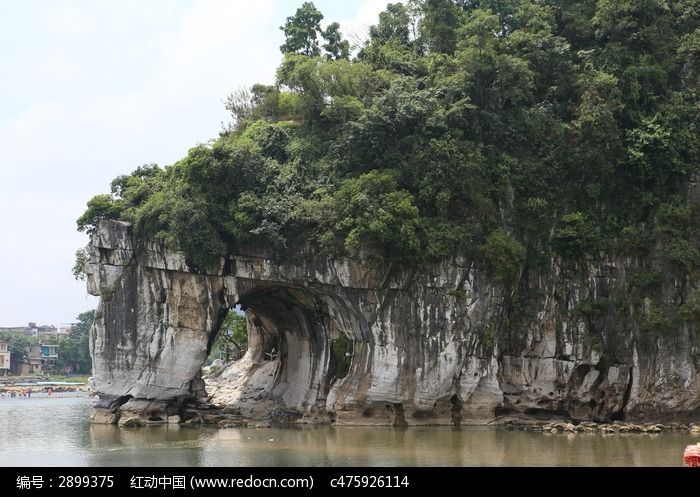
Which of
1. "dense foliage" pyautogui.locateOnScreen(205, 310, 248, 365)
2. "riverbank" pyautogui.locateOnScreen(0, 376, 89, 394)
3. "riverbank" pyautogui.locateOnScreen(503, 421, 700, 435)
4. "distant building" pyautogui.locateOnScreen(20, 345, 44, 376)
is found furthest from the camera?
"distant building" pyautogui.locateOnScreen(20, 345, 44, 376)

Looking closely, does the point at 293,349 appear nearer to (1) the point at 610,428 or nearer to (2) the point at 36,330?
(1) the point at 610,428

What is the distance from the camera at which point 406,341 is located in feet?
89.5

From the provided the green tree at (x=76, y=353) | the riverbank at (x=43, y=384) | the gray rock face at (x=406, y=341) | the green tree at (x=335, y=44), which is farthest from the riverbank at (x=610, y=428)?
the green tree at (x=76, y=353)

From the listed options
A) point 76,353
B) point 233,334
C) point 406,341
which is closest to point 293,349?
point 406,341

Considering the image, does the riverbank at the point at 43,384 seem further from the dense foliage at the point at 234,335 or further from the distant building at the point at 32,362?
the dense foliage at the point at 234,335

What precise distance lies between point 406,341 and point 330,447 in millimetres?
6084

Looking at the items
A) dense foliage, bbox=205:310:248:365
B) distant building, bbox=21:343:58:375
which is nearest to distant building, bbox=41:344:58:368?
distant building, bbox=21:343:58:375

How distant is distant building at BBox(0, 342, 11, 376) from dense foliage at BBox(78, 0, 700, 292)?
43534mm

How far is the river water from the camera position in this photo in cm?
1930

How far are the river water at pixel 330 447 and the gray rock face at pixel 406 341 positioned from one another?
1.33 meters

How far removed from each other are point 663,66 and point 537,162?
5097 millimetres

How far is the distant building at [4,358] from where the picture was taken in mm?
68562

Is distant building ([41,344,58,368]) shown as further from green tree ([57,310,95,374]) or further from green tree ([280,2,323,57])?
green tree ([280,2,323,57])
